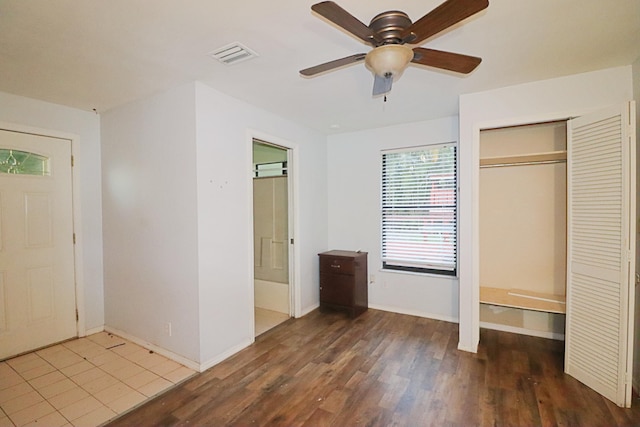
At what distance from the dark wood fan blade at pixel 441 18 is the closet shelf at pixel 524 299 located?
2693 millimetres

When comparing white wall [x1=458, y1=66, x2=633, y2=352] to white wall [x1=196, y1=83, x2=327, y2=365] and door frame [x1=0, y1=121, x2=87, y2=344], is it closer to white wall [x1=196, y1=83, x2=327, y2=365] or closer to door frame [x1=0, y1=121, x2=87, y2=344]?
white wall [x1=196, y1=83, x2=327, y2=365]

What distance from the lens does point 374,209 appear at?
13.6ft

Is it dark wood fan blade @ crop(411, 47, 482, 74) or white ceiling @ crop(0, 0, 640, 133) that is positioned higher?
white ceiling @ crop(0, 0, 640, 133)

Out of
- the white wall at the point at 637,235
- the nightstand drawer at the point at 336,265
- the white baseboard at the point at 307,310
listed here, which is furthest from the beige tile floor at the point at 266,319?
the white wall at the point at 637,235

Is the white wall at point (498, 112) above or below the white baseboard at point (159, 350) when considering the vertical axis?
above

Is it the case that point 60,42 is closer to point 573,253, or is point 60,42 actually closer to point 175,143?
point 175,143

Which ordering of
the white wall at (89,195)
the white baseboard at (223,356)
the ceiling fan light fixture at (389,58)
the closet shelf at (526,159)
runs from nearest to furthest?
the ceiling fan light fixture at (389,58) < the white baseboard at (223,356) < the closet shelf at (526,159) < the white wall at (89,195)

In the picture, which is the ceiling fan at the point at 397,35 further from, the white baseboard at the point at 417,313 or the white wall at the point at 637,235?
the white baseboard at the point at 417,313

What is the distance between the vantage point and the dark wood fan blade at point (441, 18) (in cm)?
122

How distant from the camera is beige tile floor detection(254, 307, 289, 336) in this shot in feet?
11.5

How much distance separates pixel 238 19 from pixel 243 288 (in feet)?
7.69

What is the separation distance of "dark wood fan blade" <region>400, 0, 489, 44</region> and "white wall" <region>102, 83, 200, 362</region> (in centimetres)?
193

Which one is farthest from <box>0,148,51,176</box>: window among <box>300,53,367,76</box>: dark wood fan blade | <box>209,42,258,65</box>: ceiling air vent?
<box>300,53,367,76</box>: dark wood fan blade

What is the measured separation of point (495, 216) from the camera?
341 centimetres
